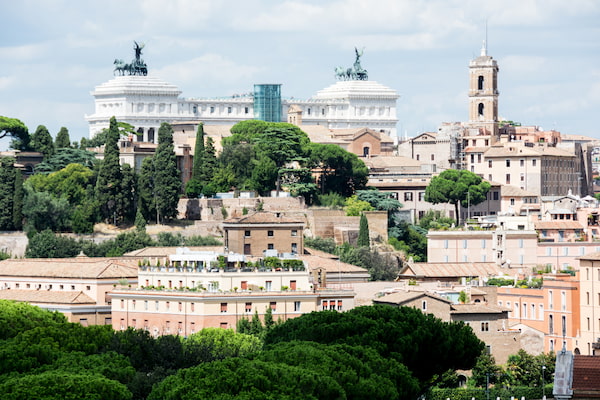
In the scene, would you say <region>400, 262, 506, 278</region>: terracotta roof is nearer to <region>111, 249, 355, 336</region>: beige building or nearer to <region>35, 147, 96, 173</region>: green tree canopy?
<region>111, 249, 355, 336</region>: beige building

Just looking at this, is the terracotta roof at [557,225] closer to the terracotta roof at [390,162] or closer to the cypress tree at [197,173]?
the cypress tree at [197,173]

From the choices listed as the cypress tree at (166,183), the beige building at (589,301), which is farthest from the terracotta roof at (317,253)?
the beige building at (589,301)

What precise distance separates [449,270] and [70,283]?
18638 millimetres

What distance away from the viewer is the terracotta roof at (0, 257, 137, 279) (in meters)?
89.3

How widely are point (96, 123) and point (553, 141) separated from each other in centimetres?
3849

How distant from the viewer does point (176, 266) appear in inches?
3250

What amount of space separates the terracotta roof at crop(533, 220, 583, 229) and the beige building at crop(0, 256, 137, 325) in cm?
2654

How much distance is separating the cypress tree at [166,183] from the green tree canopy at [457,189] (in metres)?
20.5

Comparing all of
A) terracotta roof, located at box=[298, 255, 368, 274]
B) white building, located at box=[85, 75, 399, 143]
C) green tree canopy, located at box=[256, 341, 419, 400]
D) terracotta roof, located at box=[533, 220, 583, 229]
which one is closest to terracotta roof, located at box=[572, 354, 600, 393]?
green tree canopy, located at box=[256, 341, 419, 400]

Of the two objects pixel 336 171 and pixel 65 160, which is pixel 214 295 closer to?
pixel 336 171

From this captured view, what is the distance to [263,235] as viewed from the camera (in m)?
97.0

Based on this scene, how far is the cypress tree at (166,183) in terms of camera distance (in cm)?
11025

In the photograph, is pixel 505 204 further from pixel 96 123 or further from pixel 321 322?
pixel 321 322

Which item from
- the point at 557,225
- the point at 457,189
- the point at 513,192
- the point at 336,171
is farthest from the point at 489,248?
the point at 513,192
